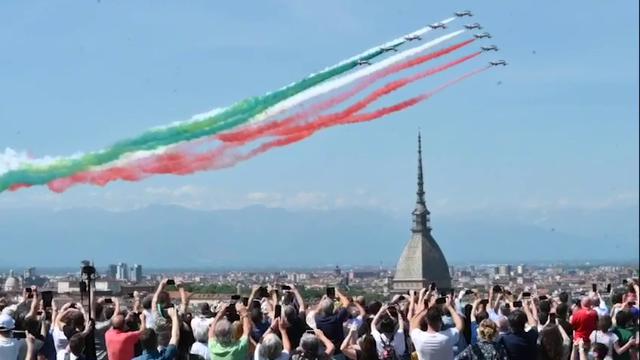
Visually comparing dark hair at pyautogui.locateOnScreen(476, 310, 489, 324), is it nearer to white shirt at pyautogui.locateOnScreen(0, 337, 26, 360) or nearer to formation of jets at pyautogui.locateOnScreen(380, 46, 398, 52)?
white shirt at pyautogui.locateOnScreen(0, 337, 26, 360)

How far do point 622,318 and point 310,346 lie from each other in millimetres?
6951

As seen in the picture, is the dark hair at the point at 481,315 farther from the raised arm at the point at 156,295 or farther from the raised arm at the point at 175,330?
the raised arm at the point at 175,330

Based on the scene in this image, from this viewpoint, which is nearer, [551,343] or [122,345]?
[551,343]

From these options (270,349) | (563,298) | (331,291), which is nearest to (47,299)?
(331,291)

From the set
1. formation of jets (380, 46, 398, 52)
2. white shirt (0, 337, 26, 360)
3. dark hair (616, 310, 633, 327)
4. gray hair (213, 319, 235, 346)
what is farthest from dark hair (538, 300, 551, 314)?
formation of jets (380, 46, 398, 52)

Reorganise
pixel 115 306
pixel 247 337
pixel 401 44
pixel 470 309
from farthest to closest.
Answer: pixel 401 44
pixel 470 309
pixel 115 306
pixel 247 337

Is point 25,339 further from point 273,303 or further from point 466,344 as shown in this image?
point 466,344

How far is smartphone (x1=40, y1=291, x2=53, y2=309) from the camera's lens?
18209 millimetres

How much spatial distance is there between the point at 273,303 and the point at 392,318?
81.1 inches

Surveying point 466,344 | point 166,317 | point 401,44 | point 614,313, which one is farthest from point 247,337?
point 401,44

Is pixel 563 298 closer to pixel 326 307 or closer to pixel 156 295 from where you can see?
pixel 326 307

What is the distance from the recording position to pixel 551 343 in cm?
1412

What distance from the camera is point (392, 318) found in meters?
15.7

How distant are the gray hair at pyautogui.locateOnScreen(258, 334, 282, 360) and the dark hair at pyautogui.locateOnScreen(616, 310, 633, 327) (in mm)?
6997
